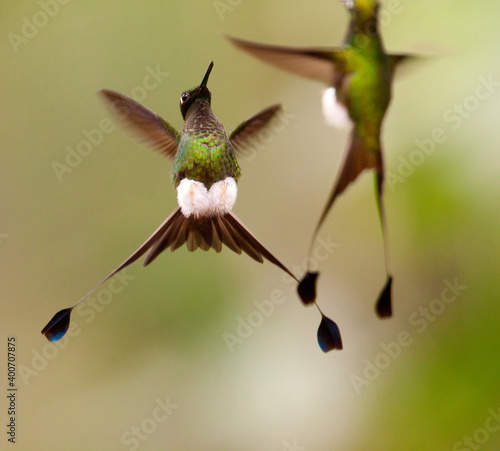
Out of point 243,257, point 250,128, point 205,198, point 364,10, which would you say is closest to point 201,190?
point 205,198

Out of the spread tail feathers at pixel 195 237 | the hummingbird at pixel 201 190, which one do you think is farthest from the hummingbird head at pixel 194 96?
the spread tail feathers at pixel 195 237

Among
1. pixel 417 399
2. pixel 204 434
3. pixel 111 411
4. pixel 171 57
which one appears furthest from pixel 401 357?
pixel 171 57

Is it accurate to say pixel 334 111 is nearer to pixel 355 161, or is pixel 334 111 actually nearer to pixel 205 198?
pixel 355 161

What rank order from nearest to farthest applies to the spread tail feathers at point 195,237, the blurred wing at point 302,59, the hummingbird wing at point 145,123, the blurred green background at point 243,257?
the blurred wing at point 302,59, the spread tail feathers at point 195,237, the hummingbird wing at point 145,123, the blurred green background at point 243,257

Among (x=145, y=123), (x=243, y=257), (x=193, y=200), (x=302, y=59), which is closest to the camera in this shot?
(x=302, y=59)

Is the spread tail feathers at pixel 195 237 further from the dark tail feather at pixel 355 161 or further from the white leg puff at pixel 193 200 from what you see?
the dark tail feather at pixel 355 161

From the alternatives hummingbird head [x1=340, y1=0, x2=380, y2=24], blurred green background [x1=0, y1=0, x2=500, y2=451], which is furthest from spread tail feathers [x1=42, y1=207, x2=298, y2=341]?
blurred green background [x1=0, y1=0, x2=500, y2=451]

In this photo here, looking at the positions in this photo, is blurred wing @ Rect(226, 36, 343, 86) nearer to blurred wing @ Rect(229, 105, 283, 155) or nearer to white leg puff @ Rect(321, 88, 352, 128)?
white leg puff @ Rect(321, 88, 352, 128)
